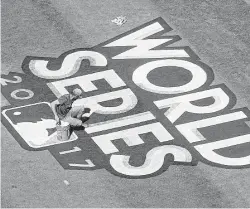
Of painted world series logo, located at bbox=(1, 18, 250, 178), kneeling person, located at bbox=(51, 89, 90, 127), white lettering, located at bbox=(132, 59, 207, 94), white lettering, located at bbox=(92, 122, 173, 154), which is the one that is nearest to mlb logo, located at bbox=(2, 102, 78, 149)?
painted world series logo, located at bbox=(1, 18, 250, 178)

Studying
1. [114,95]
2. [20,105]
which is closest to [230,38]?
[114,95]

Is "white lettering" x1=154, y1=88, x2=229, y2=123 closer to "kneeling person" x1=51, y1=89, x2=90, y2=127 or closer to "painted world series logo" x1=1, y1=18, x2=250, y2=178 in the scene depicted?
"painted world series logo" x1=1, y1=18, x2=250, y2=178

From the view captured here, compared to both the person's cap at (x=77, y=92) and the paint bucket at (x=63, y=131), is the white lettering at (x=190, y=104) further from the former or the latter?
the paint bucket at (x=63, y=131)

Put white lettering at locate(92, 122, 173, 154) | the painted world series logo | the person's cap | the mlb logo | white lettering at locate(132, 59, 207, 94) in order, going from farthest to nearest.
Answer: white lettering at locate(132, 59, 207, 94), the person's cap, the mlb logo, white lettering at locate(92, 122, 173, 154), the painted world series logo

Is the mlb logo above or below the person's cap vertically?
below

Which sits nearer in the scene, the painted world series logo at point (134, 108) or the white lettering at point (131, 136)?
the painted world series logo at point (134, 108)

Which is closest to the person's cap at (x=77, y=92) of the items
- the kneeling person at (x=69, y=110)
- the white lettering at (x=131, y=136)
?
the kneeling person at (x=69, y=110)

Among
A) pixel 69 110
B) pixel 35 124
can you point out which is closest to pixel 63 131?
pixel 69 110
